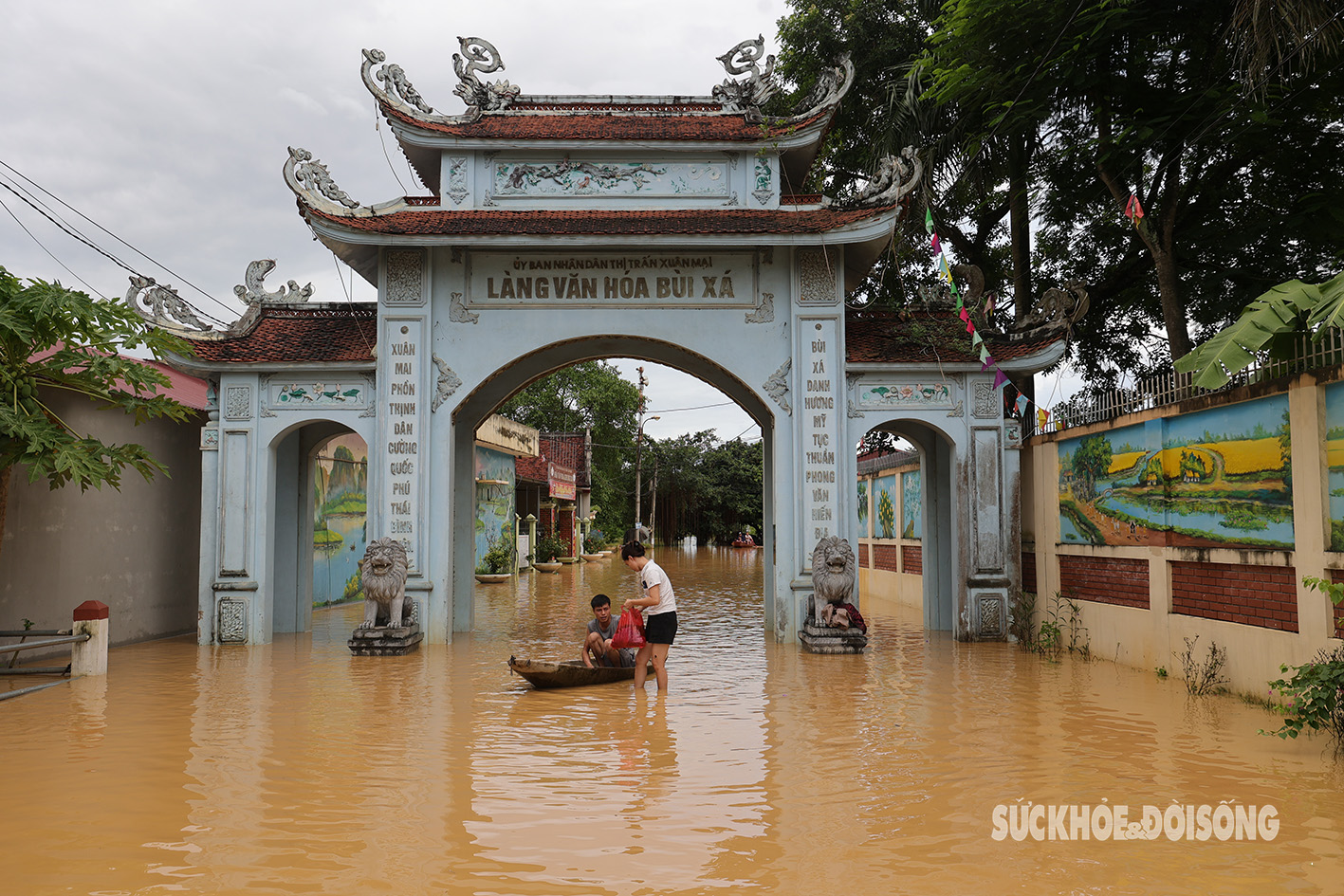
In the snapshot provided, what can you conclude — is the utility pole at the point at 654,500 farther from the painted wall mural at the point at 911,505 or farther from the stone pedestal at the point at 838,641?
the stone pedestal at the point at 838,641

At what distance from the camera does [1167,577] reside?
9.49 meters

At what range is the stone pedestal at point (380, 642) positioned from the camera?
37.0ft

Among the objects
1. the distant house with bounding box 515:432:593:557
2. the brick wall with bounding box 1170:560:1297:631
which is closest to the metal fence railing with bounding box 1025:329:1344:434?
the brick wall with bounding box 1170:560:1297:631

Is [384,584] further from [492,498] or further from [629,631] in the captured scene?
[492,498]

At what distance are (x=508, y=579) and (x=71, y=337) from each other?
1681 cm

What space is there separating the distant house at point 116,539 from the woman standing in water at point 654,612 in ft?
19.4

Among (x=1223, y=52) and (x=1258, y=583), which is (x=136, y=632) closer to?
(x=1258, y=583)

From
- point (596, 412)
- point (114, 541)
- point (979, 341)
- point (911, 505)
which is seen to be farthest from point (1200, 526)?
point (596, 412)

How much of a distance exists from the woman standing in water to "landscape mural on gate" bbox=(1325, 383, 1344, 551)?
510 centimetres

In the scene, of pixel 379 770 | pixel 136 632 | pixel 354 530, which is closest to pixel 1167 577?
pixel 379 770

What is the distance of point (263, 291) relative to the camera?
527 inches

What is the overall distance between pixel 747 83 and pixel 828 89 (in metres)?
1.12

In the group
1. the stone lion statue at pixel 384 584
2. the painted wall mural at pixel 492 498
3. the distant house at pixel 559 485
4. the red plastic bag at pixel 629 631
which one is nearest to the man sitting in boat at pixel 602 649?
the red plastic bag at pixel 629 631

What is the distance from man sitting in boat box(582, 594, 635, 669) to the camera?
9422 mm
